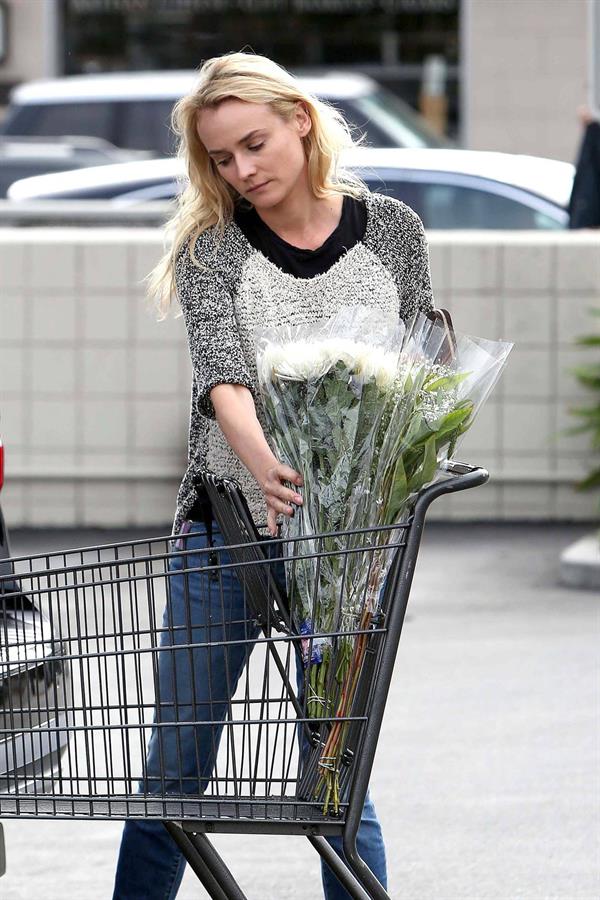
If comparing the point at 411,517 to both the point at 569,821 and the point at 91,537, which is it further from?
the point at 91,537

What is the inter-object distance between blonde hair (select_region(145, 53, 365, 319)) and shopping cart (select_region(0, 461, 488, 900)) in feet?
1.64

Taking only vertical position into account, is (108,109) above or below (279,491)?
above

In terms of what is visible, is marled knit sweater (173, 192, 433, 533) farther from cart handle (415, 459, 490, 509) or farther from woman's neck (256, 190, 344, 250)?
cart handle (415, 459, 490, 509)

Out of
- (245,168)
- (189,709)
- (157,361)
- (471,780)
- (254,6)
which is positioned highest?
(254,6)

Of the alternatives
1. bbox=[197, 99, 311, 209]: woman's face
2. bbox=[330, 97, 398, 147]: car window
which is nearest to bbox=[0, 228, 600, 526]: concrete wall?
bbox=[330, 97, 398, 147]: car window

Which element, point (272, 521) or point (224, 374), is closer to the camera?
point (272, 521)

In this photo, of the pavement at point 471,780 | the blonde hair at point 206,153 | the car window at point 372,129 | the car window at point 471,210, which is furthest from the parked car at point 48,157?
the blonde hair at point 206,153

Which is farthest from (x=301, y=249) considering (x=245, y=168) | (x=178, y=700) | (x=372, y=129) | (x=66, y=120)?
(x=66, y=120)

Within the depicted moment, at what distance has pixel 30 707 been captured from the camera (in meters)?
2.79

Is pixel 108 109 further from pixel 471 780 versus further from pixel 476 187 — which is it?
pixel 471 780

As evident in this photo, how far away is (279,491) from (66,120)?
14.0 m

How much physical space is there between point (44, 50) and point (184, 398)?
14.5m

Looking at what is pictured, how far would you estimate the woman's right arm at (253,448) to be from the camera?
106 inches

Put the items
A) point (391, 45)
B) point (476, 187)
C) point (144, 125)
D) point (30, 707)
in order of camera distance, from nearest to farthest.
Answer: point (30, 707) < point (476, 187) < point (144, 125) < point (391, 45)
